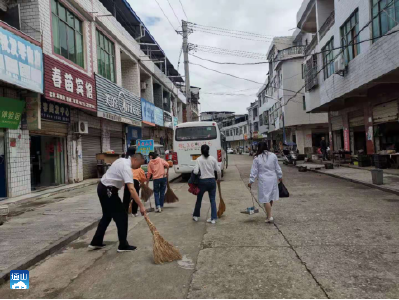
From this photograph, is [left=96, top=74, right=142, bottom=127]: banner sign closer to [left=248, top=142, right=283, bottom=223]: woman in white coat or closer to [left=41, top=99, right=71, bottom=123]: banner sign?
[left=41, top=99, right=71, bottom=123]: banner sign

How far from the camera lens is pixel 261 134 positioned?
170ft

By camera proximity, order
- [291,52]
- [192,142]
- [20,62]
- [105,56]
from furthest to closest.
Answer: [291,52]
[105,56]
[192,142]
[20,62]

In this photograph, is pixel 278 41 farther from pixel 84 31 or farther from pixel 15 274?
pixel 15 274

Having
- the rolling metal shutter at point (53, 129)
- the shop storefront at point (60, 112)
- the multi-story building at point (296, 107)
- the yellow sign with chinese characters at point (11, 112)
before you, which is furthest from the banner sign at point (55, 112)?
the multi-story building at point (296, 107)

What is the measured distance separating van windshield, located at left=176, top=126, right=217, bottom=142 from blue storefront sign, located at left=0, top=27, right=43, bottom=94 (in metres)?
6.07

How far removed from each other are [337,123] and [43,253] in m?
21.2

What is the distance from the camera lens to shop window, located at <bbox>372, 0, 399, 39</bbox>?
10.7 m

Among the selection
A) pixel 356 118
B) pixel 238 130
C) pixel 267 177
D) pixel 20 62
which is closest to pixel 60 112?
pixel 20 62

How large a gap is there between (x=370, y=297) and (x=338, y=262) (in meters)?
0.91

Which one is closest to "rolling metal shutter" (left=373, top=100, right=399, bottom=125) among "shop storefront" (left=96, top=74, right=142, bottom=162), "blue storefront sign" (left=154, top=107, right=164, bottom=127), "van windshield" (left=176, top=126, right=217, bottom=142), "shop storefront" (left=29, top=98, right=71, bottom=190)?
"van windshield" (left=176, top=126, right=217, bottom=142)

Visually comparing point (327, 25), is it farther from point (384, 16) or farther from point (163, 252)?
point (163, 252)

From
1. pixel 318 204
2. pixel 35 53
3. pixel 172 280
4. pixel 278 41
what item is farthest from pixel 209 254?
pixel 278 41

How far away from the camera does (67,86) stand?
11.2 metres

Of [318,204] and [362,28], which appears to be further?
[362,28]
